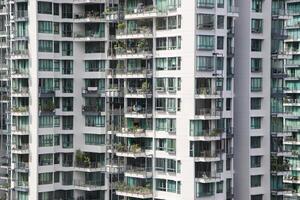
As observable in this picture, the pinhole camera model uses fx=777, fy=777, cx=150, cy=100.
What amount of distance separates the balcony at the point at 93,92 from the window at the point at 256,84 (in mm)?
15864

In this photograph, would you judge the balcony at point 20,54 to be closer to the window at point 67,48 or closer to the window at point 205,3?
the window at point 67,48

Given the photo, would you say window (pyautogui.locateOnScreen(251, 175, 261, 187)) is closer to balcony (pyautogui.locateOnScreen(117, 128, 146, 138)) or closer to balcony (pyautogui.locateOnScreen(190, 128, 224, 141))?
balcony (pyautogui.locateOnScreen(190, 128, 224, 141))

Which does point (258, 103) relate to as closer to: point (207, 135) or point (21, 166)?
point (207, 135)

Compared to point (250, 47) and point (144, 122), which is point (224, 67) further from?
point (144, 122)

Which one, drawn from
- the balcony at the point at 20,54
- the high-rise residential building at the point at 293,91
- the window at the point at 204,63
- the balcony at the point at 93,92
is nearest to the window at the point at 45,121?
the balcony at the point at 93,92

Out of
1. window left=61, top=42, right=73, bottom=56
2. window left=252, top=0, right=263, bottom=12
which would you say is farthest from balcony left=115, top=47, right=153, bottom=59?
window left=252, top=0, right=263, bottom=12

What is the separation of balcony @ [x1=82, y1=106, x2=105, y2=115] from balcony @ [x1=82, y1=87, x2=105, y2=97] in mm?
1319

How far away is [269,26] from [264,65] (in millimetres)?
3921

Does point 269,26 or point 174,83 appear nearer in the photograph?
point 174,83

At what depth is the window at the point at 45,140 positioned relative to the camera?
264ft

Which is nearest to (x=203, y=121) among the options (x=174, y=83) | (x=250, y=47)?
(x=174, y=83)

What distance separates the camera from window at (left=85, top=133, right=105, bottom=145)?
8188cm

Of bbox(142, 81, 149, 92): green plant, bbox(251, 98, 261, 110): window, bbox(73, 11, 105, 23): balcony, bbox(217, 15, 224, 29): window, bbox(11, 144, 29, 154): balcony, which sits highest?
bbox(73, 11, 105, 23): balcony

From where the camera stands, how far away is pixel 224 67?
7231cm
